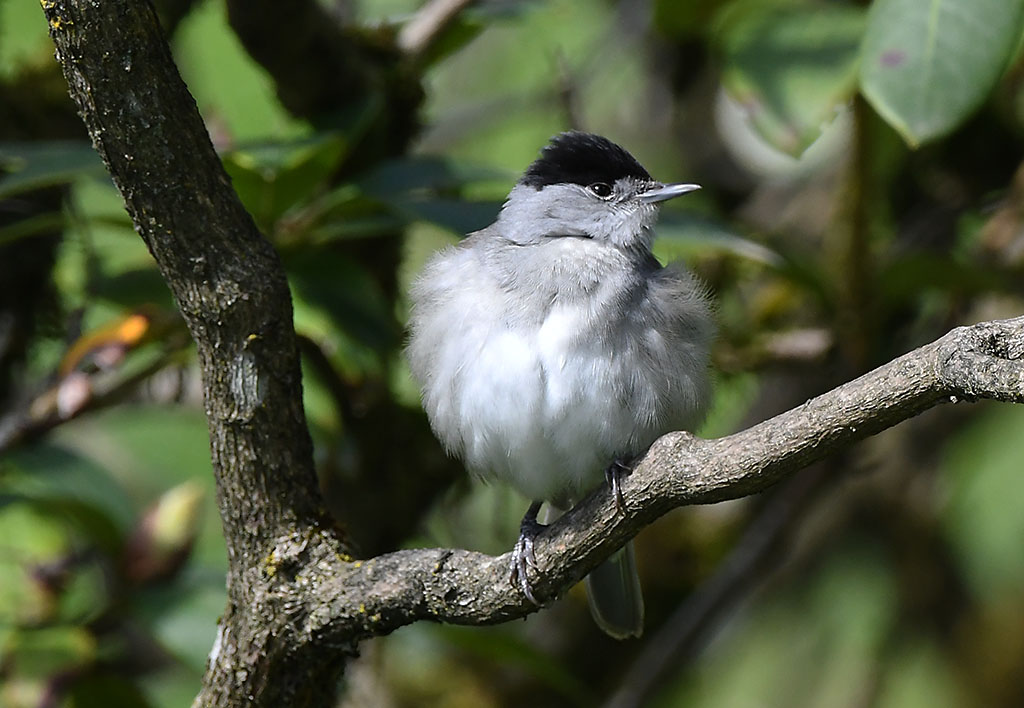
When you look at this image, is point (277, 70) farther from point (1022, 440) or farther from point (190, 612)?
Answer: point (1022, 440)

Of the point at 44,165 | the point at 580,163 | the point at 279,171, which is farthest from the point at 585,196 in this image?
the point at 44,165

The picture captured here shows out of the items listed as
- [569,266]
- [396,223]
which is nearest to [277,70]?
[396,223]

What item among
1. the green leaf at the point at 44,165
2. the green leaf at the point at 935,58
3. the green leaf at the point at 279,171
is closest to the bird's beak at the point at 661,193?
the green leaf at the point at 935,58

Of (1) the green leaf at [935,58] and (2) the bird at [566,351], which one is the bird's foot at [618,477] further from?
(1) the green leaf at [935,58]

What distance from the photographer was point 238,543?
8.52ft

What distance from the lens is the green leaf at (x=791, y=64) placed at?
3271mm

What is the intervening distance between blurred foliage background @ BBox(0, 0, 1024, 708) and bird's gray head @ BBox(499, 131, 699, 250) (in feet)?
0.34

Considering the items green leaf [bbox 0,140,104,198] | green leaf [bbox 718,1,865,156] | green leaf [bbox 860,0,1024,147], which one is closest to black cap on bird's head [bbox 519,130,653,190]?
green leaf [bbox 718,1,865,156]

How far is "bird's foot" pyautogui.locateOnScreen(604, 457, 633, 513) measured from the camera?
7.41 ft

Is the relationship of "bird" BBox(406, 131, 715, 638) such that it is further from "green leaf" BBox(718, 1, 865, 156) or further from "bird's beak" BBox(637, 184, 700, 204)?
"green leaf" BBox(718, 1, 865, 156)

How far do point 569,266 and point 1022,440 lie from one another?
2.05 m

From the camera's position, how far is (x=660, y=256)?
Answer: 3574 mm

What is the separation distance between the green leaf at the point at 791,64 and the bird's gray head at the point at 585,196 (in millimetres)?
314

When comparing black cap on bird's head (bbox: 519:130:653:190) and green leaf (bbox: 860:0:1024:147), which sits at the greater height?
black cap on bird's head (bbox: 519:130:653:190)
